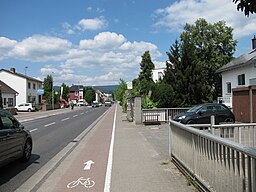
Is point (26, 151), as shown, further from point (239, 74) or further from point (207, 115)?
point (239, 74)

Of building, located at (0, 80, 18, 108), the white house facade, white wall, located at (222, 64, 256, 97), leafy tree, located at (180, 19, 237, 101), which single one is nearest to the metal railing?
the white house facade

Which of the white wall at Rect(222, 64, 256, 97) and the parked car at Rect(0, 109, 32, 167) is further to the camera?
the white wall at Rect(222, 64, 256, 97)

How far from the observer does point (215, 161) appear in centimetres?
502

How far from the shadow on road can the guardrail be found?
4101mm

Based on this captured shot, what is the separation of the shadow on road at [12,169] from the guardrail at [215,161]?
13.5 ft

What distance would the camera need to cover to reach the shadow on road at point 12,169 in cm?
746

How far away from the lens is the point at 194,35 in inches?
2083

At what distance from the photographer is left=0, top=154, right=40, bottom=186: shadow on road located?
24.5 ft

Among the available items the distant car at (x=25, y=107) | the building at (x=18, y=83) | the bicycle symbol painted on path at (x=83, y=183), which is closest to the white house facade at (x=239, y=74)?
the bicycle symbol painted on path at (x=83, y=183)

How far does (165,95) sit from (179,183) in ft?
71.8

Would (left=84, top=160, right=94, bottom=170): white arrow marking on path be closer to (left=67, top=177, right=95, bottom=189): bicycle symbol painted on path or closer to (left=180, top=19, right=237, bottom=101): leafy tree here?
(left=67, top=177, right=95, bottom=189): bicycle symbol painted on path

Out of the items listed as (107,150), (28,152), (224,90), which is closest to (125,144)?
(107,150)

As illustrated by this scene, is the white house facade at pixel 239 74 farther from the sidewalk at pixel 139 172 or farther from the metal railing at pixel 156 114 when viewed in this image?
the sidewalk at pixel 139 172

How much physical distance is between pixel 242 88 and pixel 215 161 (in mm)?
17575
